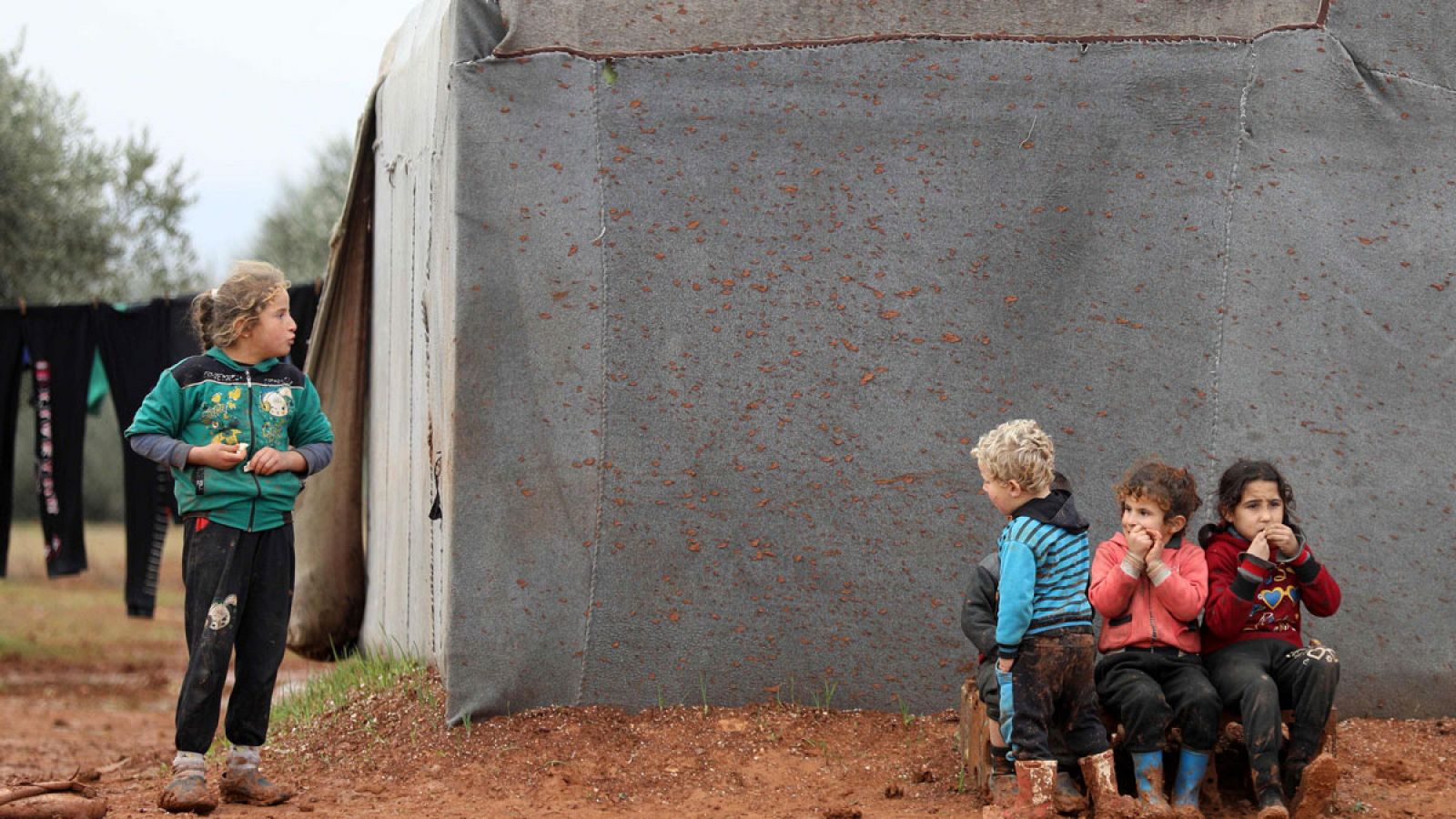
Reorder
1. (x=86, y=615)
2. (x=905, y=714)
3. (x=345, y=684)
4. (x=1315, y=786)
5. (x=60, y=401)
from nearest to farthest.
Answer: (x=1315, y=786) → (x=905, y=714) → (x=345, y=684) → (x=60, y=401) → (x=86, y=615)

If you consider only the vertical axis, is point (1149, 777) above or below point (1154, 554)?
below

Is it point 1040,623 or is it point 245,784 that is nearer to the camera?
point 1040,623

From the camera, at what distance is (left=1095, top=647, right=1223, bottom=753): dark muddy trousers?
4039 mm

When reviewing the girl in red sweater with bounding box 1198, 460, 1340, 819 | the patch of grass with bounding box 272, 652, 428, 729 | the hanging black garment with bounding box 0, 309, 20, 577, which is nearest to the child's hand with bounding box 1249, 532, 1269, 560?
the girl in red sweater with bounding box 1198, 460, 1340, 819

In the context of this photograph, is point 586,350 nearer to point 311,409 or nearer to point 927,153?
point 311,409

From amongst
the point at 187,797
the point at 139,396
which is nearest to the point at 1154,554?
the point at 187,797

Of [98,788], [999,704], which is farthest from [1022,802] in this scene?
[98,788]

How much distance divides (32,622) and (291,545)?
12295 millimetres

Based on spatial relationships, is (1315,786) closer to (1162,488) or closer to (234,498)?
(1162,488)

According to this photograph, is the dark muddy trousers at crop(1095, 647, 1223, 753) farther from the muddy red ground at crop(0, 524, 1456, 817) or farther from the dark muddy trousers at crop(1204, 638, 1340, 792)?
the muddy red ground at crop(0, 524, 1456, 817)

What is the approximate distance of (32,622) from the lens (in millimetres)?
15188

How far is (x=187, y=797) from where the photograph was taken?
14.1ft

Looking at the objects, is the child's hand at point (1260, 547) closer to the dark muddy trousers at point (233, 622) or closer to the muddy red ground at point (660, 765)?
the muddy red ground at point (660, 765)

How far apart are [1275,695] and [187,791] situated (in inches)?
125
